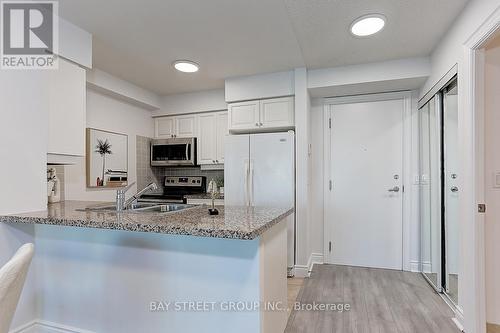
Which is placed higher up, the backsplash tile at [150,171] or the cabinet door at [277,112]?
the cabinet door at [277,112]

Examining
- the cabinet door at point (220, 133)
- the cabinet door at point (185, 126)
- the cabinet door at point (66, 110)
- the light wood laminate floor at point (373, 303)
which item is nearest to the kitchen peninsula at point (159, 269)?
the light wood laminate floor at point (373, 303)

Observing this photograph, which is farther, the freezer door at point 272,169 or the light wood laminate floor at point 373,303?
the freezer door at point 272,169

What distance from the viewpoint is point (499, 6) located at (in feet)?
5.01

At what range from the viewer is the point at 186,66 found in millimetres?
2980

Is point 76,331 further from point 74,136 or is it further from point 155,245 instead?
point 74,136

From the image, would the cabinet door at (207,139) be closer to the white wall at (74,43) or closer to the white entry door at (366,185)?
the white entry door at (366,185)

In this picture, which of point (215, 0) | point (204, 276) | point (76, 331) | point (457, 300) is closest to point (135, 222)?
point (204, 276)

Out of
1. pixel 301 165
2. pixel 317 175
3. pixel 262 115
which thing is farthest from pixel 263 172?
pixel 317 175

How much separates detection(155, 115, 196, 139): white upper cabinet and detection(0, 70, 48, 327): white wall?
6.94 ft

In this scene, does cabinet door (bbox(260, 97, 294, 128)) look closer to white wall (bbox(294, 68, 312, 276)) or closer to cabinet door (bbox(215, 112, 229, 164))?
white wall (bbox(294, 68, 312, 276))

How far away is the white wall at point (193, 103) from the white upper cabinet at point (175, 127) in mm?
92

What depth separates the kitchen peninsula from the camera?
1.47 meters

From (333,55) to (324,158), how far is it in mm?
1276

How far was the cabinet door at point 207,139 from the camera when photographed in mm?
3916
